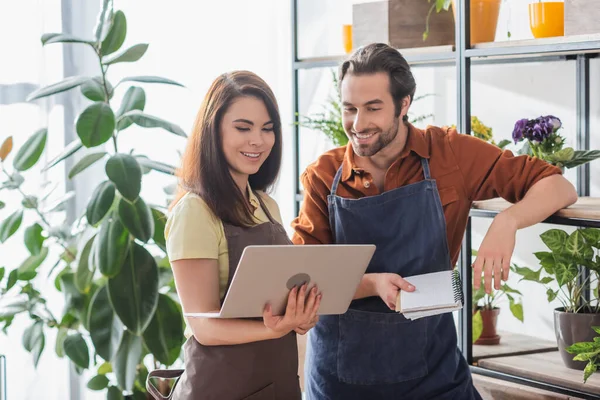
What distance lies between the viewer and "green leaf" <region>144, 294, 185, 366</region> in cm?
280

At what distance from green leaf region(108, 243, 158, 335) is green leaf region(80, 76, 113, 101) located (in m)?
0.52

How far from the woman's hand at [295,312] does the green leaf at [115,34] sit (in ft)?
4.96

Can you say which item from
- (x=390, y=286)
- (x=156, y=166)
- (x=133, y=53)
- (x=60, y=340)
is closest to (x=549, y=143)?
(x=390, y=286)

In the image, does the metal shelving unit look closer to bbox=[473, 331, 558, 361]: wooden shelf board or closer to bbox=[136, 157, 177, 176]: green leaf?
bbox=[473, 331, 558, 361]: wooden shelf board

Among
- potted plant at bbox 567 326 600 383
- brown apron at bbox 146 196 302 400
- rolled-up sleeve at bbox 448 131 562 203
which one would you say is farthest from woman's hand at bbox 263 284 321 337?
potted plant at bbox 567 326 600 383

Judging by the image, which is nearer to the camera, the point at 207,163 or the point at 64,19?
the point at 207,163

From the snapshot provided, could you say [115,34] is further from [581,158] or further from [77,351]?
[581,158]

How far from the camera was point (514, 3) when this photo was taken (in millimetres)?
2982

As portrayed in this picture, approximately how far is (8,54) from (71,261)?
809 mm

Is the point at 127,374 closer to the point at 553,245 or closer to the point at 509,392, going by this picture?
the point at 509,392

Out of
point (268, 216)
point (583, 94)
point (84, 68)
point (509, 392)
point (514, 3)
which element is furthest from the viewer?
point (84, 68)

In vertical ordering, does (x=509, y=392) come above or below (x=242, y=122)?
below

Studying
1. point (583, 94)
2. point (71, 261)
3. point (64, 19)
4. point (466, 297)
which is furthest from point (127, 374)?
point (583, 94)

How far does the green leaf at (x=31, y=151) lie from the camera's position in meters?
2.81
